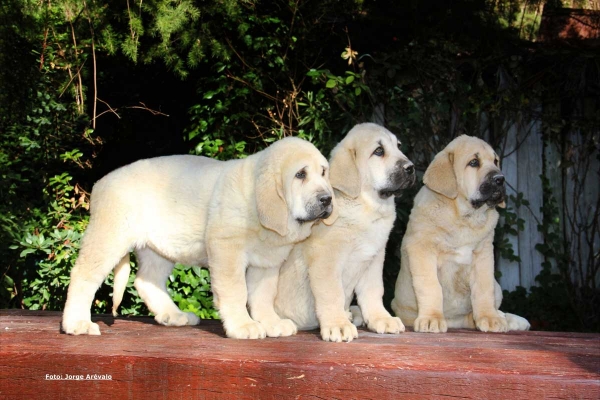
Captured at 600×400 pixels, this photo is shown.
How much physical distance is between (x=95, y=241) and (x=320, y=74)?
119 inches

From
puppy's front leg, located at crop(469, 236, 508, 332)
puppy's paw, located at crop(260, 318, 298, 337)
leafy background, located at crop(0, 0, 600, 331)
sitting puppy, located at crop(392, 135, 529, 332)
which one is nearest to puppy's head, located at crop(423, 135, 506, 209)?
sitting puppy, located at crop(392, 135, 529, 332)

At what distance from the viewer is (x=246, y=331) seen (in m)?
3.90

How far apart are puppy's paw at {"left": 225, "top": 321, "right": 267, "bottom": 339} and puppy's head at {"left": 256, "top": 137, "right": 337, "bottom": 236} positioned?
53 centimetres

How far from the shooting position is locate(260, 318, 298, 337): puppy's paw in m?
4.08

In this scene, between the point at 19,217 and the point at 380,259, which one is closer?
the point at 380,259

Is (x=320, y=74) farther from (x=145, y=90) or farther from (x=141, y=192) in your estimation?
(x=141, y=192)

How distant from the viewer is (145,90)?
724 cm

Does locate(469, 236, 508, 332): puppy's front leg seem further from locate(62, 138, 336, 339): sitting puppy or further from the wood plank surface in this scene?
locate(62, 138, 336, 339): sitting puppy

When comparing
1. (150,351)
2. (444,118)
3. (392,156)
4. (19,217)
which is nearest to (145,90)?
(19,217)

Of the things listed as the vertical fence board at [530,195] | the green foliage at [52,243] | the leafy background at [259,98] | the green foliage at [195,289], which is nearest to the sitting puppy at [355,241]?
the leafy background at [259,98]

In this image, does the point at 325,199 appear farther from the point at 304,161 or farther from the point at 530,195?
the point at 530,195

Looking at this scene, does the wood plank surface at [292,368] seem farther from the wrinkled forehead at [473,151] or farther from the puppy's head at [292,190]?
the wrinkled forehead at [473,151]

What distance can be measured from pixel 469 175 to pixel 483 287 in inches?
28.1

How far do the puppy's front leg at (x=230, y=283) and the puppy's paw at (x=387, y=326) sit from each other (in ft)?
2.25
